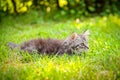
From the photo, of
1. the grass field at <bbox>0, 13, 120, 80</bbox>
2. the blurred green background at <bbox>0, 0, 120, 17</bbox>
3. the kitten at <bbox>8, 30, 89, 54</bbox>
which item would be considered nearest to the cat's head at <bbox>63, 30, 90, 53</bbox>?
the kitten at <bbox>8, 30, 89, 54</bbox>

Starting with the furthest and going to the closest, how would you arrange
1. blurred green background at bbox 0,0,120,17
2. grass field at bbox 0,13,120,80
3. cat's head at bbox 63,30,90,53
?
blurred green background at bbox 0,0,120,17 < cat's head at bbox 63,30,90,53 < grass field at bbox 0,13,120,80

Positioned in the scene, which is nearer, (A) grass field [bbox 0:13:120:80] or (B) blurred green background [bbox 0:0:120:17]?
(A) grass field [bbox 0:13:120:80]

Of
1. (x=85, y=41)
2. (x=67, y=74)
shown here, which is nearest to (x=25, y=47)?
(x=85, y=41)

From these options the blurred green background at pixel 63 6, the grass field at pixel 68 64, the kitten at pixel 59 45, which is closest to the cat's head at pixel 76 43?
the kitten at pixel 59 45

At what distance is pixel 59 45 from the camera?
6.98 meters

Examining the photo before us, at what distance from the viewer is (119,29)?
9359 millimetres

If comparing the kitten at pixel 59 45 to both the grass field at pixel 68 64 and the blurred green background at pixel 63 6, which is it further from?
the blurred green background at pixel 63 6

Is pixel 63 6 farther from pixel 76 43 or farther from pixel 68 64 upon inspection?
pixel 68 64

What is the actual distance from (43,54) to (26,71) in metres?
1.42

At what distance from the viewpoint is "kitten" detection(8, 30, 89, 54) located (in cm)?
676

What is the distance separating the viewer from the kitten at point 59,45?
A: 676cm

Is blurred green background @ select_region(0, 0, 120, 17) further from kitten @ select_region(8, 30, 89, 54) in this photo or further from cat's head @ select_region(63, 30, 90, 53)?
cat's head @ select_region(63, 30, 90, 53)

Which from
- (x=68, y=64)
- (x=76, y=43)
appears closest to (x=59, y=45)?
(x=76, y=43)

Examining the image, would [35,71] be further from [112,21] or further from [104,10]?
[104,10]
